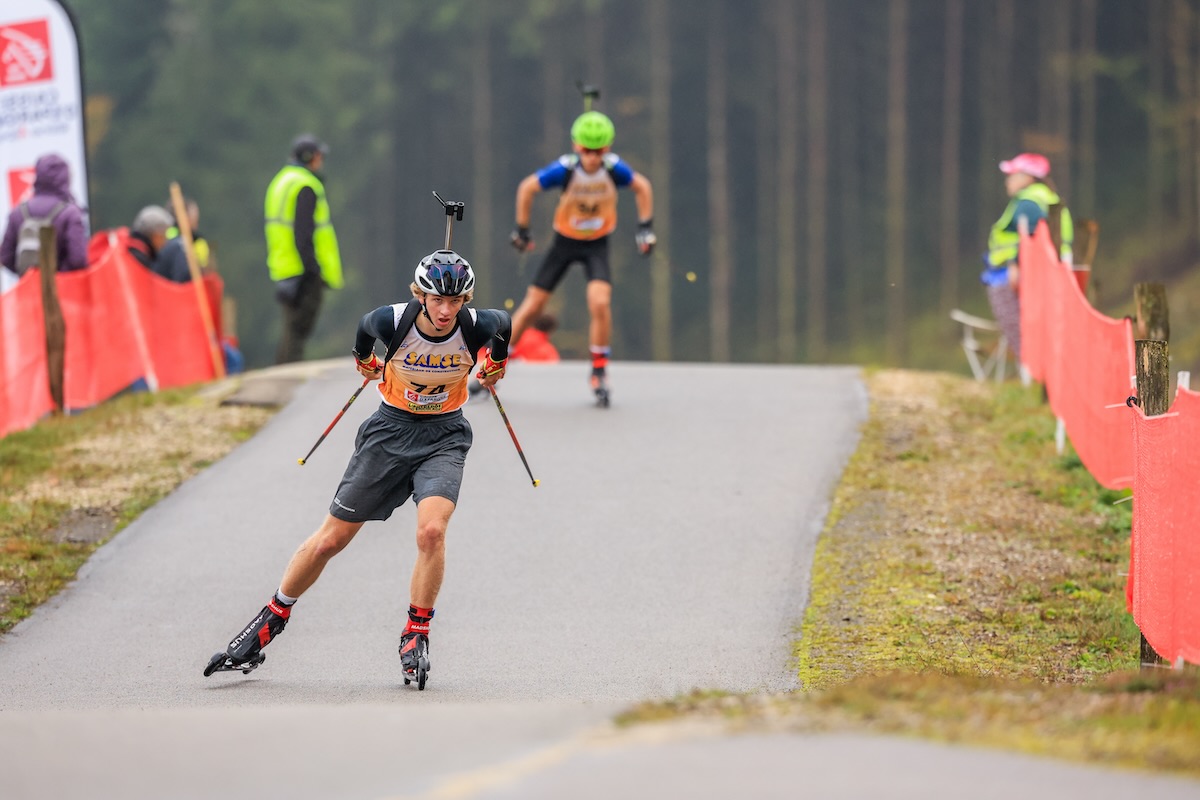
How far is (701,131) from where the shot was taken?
6184cm

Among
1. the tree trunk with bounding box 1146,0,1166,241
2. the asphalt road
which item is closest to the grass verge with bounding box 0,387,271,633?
the asphalt road

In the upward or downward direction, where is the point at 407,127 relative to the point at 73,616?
upward

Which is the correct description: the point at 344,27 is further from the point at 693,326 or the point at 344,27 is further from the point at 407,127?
the point at 693,326

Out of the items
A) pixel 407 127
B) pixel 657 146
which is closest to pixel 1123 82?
pixel 657 146

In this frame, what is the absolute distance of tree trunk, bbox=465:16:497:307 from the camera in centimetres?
6025

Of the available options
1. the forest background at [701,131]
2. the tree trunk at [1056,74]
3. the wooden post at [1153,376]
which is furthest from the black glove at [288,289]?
the tree trunk at [1056,74]

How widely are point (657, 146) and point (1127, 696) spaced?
53.2 metres

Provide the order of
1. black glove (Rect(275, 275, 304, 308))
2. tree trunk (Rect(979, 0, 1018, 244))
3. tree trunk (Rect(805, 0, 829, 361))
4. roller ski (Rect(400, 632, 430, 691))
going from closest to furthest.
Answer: roller ski (Rect(400, 632, 430, 691)), black glove (Rect(275, 275, 304, 308)), tree trunk (Rect(979, 0, 1018, 244)), tree trunk (Rect(805, 0, 829, 361))

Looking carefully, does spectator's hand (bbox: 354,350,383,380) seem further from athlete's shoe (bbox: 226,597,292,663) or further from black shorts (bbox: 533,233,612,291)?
black shorts (bbox: 533,233,612,291)

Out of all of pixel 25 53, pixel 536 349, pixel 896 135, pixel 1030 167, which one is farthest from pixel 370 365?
pixel 896 135

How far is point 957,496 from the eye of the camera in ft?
41.6

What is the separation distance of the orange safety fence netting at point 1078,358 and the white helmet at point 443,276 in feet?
13.7

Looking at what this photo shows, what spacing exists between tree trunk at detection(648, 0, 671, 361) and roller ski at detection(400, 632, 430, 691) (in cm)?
5022

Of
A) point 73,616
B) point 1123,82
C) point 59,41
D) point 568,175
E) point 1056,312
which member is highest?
point 1123,82
